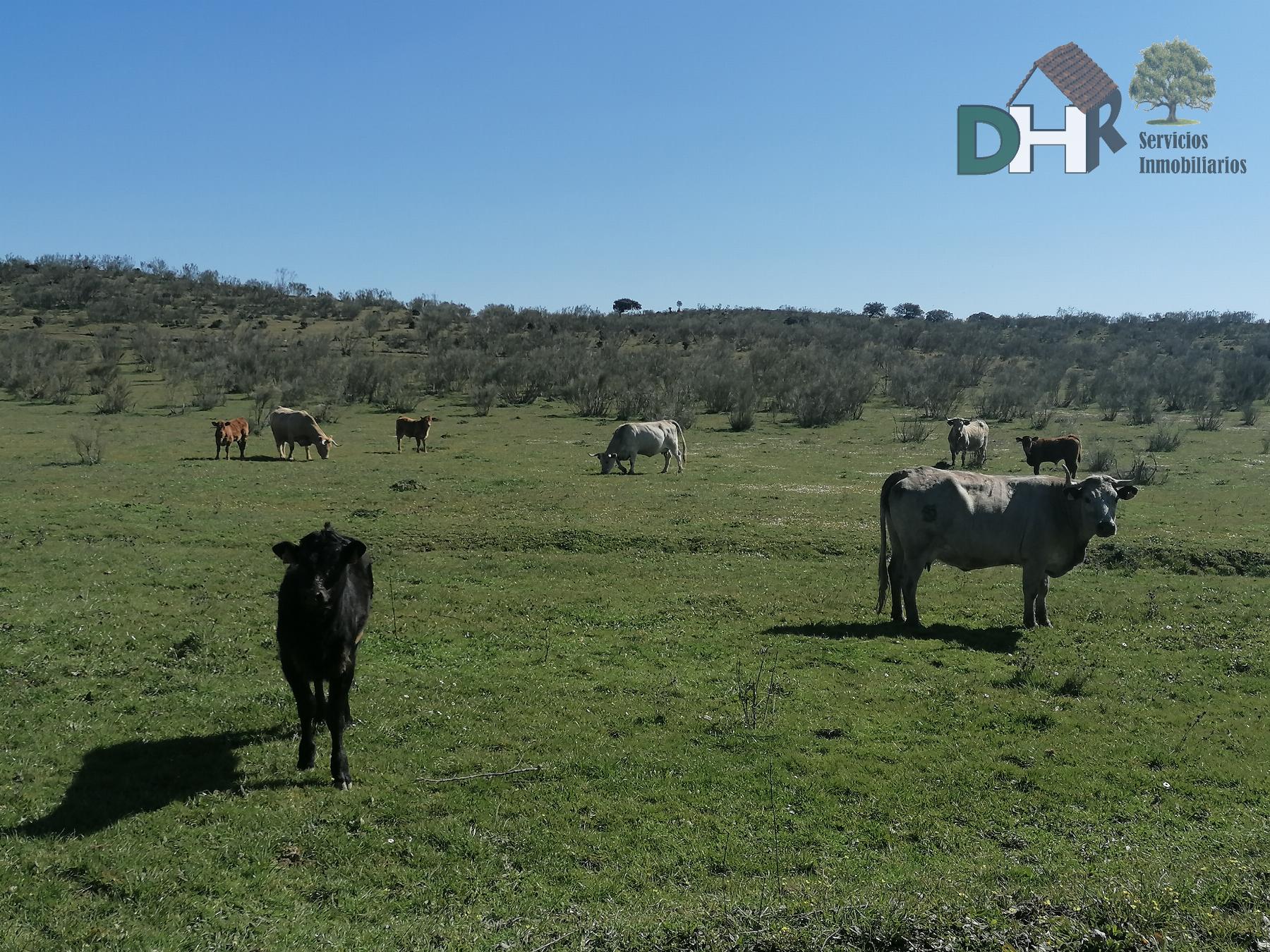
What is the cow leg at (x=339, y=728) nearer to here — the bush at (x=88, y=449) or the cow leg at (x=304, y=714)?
the cow leg at (x=304, y=714)

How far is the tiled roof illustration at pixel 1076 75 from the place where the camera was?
32719 mm

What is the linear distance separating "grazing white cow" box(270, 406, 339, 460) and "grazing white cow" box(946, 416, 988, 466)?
21.8 meters

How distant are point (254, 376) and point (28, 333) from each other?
811 inches

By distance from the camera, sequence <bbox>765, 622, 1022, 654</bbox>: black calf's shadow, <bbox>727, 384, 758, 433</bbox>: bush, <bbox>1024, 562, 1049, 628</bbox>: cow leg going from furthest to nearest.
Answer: <bbox>727, 384, 758, 433</bbox>: bush, <bbox>1024, 562, 1049, 628</bbox>: cow leg, <bbox>765, 622, 1022, 654</bbox>: black calf's shadow

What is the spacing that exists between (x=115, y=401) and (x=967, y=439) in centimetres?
3657

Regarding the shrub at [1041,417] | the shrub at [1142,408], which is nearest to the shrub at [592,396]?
the shrub at [1041,417]

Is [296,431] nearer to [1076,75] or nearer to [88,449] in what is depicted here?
[88,449]

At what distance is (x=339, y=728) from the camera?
25.0ft

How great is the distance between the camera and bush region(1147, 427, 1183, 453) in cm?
3566

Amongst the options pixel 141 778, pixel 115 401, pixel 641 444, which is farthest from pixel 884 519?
pixel 115 401

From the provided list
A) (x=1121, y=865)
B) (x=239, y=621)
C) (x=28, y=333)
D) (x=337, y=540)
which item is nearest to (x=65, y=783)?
(x=337, y=540)

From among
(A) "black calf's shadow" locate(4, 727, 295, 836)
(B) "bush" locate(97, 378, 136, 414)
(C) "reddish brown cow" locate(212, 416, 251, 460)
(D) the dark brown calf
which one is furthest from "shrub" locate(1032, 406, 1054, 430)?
(B) "bush" locate(97, 378, 136, 414)

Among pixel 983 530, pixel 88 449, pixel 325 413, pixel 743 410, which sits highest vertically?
pixel 743 410

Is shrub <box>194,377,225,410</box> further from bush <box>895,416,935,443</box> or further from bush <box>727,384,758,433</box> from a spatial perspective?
bush <box>895,416,935,443</box>
